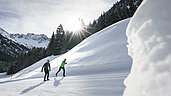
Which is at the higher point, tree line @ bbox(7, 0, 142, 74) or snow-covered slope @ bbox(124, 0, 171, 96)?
tree line @ bbox(7, 0, 142, 74)

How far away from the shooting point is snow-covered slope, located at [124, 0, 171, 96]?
2.82 feet

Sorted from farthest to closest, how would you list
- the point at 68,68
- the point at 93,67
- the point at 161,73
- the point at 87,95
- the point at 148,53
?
the point at 68,68, the point at 93,67, the point at 87,95, the point at 148,53, the point at 161,73

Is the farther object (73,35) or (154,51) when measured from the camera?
(73,35)

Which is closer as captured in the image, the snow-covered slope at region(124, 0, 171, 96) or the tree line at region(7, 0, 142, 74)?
the snow-covered slope at region(124, 0, 171, 96)

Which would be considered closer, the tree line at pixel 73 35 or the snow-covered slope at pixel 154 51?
the snow-covered slope at pixel 154 51

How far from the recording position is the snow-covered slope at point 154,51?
860 mm

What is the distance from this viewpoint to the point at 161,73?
865mm

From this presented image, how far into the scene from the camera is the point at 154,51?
102 centimetres

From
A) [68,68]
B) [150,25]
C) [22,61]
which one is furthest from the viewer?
[22,61]

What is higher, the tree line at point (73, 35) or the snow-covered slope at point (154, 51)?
the tree line at point (73, 35)

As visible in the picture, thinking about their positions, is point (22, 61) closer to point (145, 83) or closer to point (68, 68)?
point (68, 68)

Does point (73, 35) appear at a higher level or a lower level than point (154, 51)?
higher

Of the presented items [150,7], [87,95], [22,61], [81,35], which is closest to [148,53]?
[150,7]

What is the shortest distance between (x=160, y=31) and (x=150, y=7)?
0.40 meters
